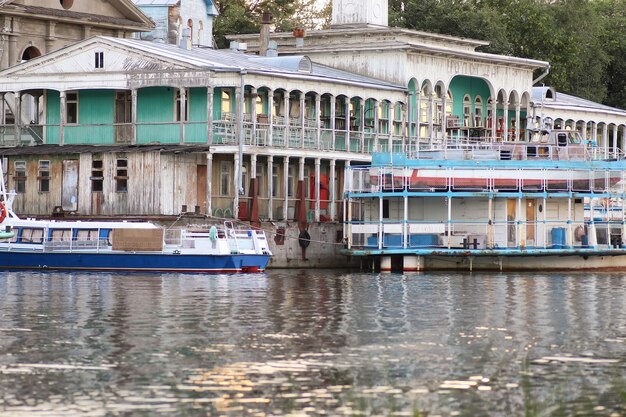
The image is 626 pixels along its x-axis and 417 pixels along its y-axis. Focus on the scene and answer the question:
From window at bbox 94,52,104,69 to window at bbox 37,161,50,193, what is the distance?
4.44 m

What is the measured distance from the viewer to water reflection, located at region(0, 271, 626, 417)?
2664 cm

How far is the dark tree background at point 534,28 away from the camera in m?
101

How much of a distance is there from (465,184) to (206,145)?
10141 mm

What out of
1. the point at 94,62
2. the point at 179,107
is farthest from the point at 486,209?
the point at 94,62

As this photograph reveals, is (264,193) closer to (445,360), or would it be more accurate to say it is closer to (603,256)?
(603,256)

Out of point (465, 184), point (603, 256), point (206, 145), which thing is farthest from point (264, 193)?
point (603, 256)

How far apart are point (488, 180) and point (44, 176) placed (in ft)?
59.3

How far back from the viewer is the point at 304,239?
226 feet

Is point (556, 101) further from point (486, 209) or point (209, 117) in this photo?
point (209, 117)

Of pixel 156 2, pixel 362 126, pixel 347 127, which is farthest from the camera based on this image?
pixel 156 2

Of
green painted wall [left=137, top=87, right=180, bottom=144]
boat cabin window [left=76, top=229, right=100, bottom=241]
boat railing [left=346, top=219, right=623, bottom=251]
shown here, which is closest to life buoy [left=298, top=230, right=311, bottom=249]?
boat railing [left=346, top=219, right=623, bottom=251]

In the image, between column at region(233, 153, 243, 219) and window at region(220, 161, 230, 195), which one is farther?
window at region(220, 161, 230, 195)

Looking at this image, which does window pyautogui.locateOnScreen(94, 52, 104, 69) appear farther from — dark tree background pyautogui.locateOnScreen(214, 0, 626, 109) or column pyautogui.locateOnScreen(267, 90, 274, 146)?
dark tree background pyautogui.locateOnScreen(214, 0, 626, 109)

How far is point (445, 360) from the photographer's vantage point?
1248 inches
